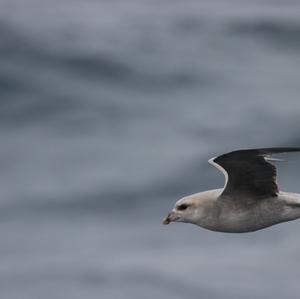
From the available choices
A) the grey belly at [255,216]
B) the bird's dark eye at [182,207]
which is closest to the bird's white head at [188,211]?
the bird's dark eye at [182,207]

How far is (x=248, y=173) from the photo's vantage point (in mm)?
24969

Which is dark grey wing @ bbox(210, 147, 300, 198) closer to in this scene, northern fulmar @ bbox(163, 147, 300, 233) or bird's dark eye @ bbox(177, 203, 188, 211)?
northern fulmar @ bbox(163, 147, 300, 233)

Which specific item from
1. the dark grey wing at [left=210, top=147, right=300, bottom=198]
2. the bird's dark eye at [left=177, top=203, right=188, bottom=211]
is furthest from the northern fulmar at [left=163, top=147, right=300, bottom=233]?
the bird's dark eye at [left=177, top=203, right=188, bottom=211]

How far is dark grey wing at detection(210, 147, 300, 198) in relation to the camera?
2427cm

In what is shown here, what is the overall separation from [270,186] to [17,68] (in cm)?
4233

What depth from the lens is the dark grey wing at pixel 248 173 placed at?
24.3 metres

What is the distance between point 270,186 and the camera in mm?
25266

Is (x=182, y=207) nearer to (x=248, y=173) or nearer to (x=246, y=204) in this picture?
(x=246, y=204)

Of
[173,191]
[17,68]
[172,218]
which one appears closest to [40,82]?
[17,68]

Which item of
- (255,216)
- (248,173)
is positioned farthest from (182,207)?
(248,173)

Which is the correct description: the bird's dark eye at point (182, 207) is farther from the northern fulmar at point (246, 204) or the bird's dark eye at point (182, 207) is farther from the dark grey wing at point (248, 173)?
the dark grey wing at point (248, 173)

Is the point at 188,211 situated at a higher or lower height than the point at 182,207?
lower

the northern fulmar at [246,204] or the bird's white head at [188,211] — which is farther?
the bird's white head at [188,211]

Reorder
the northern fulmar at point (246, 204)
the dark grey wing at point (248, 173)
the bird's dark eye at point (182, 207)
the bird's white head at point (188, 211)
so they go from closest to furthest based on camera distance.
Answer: the dark grey wing at point (248, 173) → the northern fulmar at point (246, 204) → the bird's white head at point (188, 211) → the bird's dark eye at point (182, 207)
